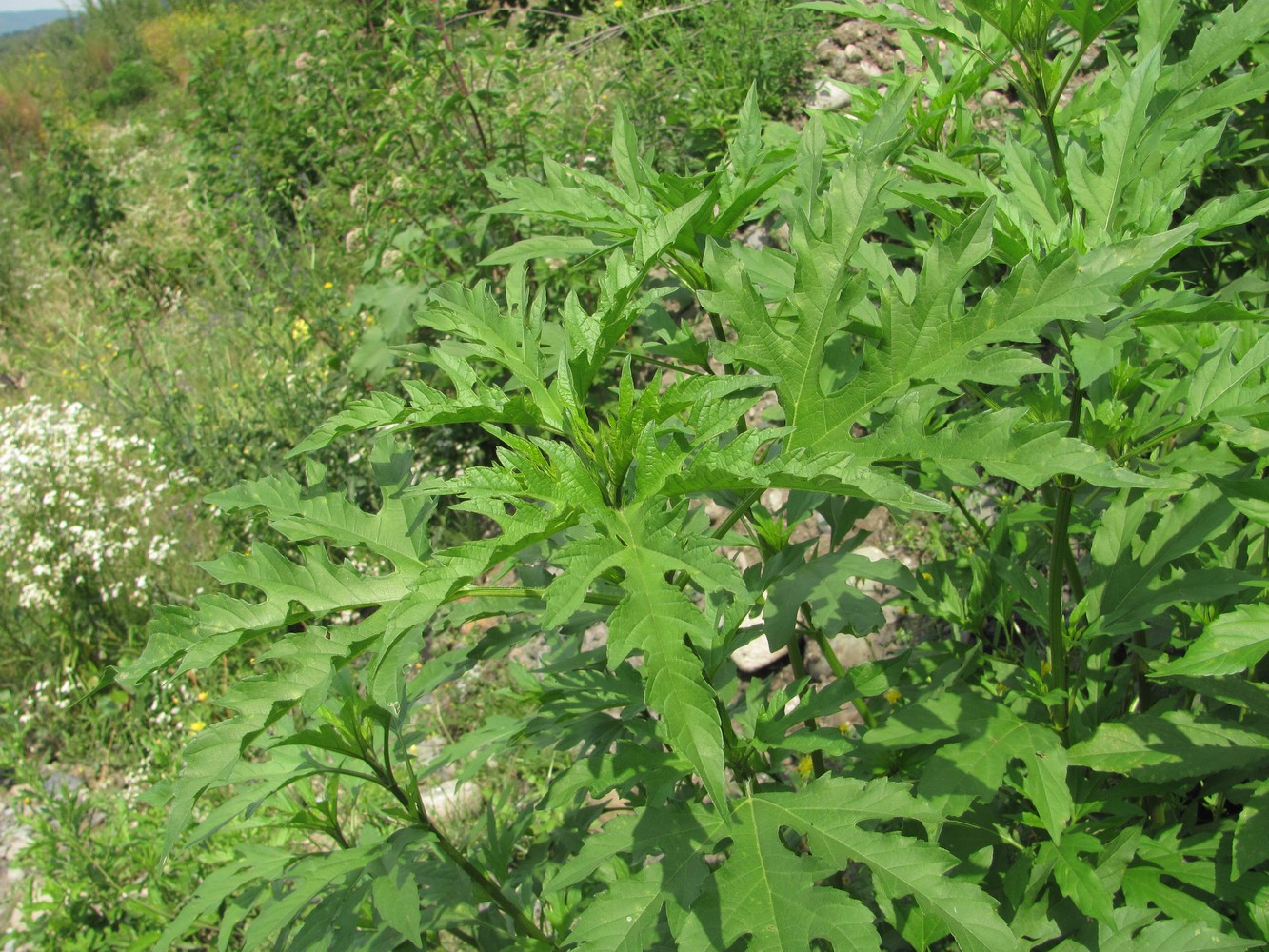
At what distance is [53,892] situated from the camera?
3062 millimetres

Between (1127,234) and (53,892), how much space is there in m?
3.58

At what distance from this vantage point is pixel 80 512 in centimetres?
484

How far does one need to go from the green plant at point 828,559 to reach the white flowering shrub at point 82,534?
334cm

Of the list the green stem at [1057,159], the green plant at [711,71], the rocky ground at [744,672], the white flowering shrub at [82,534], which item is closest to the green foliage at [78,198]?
the white flowering shrub at [82,534]

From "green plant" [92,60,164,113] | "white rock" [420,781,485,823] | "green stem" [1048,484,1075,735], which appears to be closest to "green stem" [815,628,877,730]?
"green stem" [1048,484,1075,735]

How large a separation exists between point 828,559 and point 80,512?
4.70m

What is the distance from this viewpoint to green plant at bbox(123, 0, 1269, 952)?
1.06m

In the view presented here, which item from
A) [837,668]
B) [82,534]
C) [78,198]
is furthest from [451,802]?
[78,198]

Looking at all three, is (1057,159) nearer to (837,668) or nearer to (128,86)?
(837,668)

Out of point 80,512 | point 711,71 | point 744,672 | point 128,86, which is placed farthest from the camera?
point 128,86

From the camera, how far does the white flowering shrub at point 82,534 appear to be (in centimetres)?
457

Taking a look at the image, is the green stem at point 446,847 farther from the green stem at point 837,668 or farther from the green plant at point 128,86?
the green plant at point 128,86

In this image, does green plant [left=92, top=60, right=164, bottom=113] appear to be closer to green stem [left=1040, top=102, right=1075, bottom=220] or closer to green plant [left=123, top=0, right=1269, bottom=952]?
green plant [left=123, top=0, right=1269, bottom=952]

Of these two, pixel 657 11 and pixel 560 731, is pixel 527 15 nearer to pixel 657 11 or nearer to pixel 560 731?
pixel 657 11
